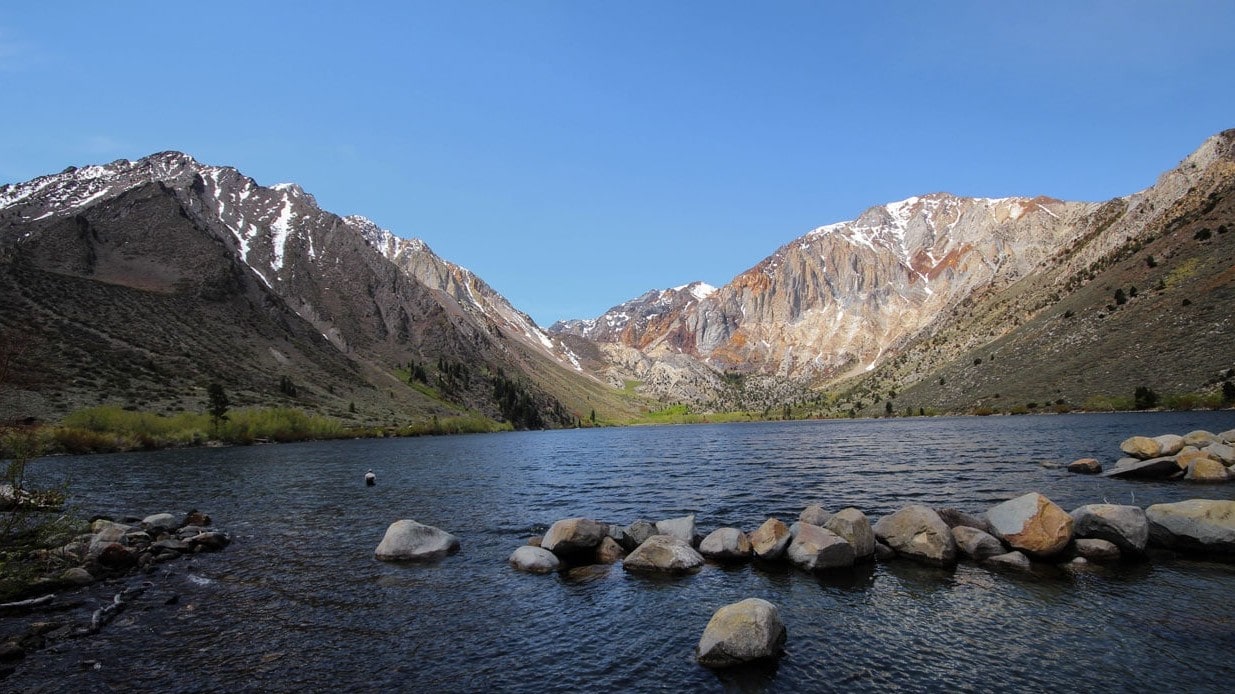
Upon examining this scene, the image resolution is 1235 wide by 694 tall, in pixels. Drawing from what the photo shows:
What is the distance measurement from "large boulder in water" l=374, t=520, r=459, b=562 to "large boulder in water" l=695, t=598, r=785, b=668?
16093 millimetres

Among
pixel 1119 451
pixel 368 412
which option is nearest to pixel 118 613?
pixel 1119 451

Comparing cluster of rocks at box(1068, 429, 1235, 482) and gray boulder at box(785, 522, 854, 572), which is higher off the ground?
cluster of rocks at box(1068, 429, 1235, 482)

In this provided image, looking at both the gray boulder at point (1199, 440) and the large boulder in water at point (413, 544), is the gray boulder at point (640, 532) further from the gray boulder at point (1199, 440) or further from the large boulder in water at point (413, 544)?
the gray boulder at point (1199, 440)

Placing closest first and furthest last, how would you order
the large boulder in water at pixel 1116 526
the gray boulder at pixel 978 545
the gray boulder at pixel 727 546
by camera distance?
the large boulder in water at pixel 1116 526
the gray boulder at pixel 978 545
the gray boulder at pixel 727 546

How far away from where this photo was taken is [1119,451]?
55.1m

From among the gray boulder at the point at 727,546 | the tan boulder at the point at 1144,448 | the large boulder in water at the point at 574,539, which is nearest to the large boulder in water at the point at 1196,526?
the gray boulder at the point at 727,546

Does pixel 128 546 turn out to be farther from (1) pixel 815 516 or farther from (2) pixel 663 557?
(1) pixel 815 516

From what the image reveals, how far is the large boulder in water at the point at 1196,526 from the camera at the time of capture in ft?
71.2

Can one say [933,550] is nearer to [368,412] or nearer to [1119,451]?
[1119,451]

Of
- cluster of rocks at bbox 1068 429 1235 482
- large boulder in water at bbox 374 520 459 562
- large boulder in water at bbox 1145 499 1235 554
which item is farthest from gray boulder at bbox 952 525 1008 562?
cluster of rocks at bbox 1068 429 1235 482

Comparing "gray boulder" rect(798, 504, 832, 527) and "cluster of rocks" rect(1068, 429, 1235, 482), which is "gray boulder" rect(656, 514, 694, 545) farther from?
"cluster of rocks" rect(1068, 429, 1235, 482)

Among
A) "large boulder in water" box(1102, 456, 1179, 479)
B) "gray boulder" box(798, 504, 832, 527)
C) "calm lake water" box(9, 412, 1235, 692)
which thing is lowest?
"calm lake water" box(9, 412, 1235, 692)

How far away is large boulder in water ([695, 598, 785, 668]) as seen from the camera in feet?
49.4

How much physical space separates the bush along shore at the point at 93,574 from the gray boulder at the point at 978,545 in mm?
31274
